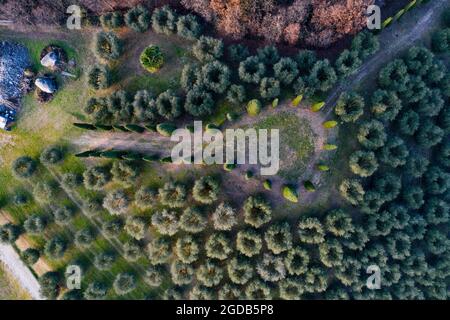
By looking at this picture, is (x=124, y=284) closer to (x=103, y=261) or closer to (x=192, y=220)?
(x=103, y=261)

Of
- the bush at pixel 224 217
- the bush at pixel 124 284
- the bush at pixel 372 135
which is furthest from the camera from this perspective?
the bush at pixel 124 284

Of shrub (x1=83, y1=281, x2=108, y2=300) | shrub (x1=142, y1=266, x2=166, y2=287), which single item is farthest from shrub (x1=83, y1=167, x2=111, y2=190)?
shrub (x1=83, y1=281, x2=108, y2=300)

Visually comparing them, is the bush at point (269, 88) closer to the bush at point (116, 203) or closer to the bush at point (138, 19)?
the bush at point (138, 19)

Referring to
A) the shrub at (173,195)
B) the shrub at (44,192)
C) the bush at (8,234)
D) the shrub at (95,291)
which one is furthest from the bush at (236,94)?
the bush at (8,234)

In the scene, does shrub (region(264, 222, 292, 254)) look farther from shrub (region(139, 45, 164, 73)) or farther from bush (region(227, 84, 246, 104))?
shrub (region(139, 45, 164, 73))
